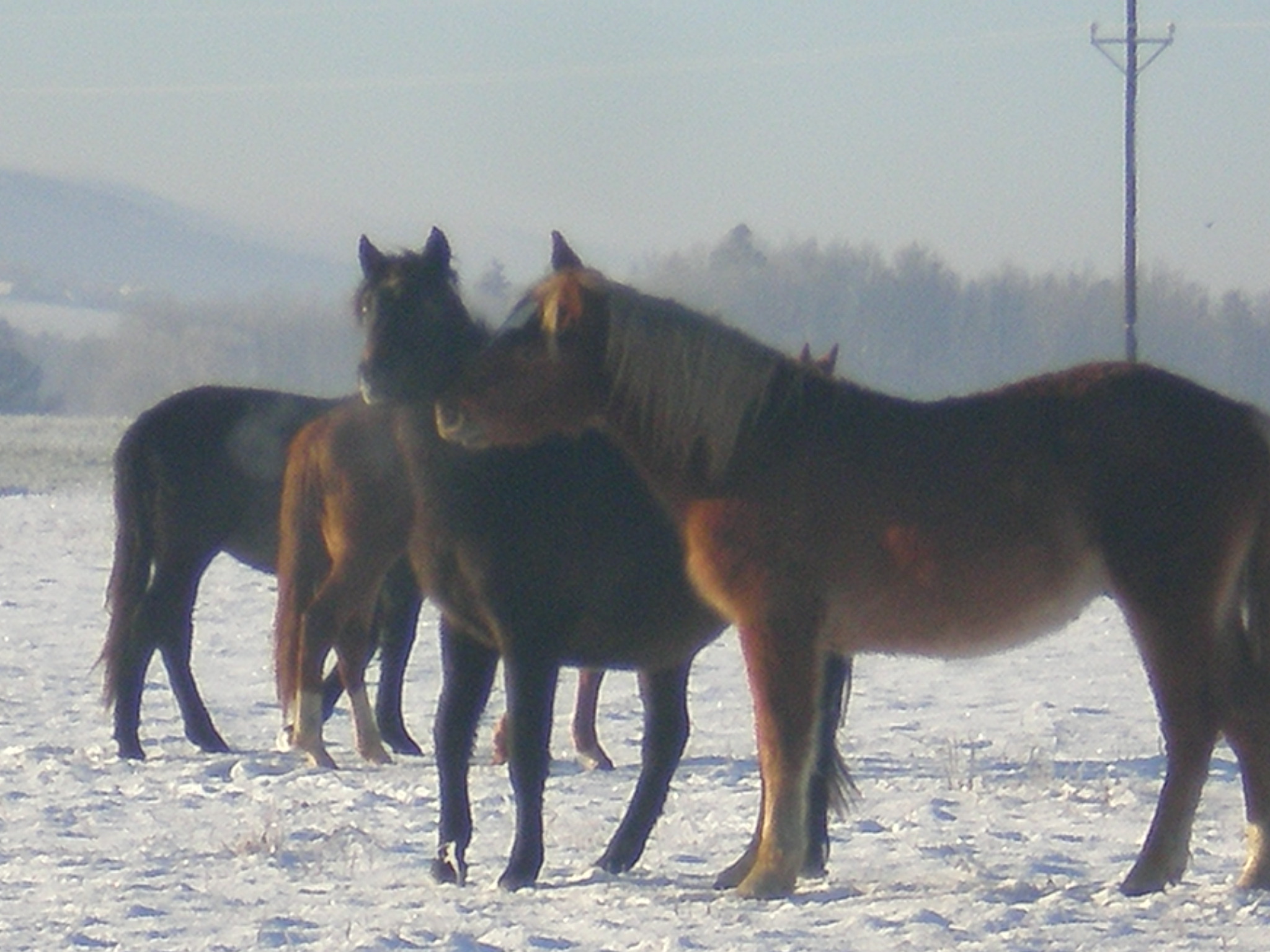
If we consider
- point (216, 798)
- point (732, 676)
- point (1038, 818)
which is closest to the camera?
point (1038, 818)

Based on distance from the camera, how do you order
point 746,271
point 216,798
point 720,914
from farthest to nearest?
point 746,271, point 216,798, point 720,914

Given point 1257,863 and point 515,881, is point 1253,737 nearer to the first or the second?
point 1257,863

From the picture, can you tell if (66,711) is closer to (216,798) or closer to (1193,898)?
(216,798)

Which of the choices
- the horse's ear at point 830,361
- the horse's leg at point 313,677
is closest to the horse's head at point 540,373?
the horse's ear at point 830,361

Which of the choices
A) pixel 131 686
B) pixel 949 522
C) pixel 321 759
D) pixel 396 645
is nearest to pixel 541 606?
pixel 949 522

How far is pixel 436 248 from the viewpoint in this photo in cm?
802

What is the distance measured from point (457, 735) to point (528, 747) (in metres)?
0.28

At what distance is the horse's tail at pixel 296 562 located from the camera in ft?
32.1

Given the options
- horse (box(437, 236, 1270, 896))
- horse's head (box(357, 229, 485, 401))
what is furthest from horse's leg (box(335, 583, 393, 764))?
horse (box(437, 236, 1270, 896))

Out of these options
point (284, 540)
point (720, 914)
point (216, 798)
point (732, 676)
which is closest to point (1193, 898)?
point (720, 914)

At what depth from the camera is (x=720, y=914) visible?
217 inches

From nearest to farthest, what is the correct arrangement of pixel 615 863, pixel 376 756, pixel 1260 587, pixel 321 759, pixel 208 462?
pixel 1260 587 → pixel 615 863 → pixel 321 759 → pixel 376 756 → pixel 208 462

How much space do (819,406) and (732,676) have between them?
8357mm

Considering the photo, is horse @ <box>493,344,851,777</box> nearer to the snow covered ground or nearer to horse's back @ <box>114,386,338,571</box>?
the snow covered ground
